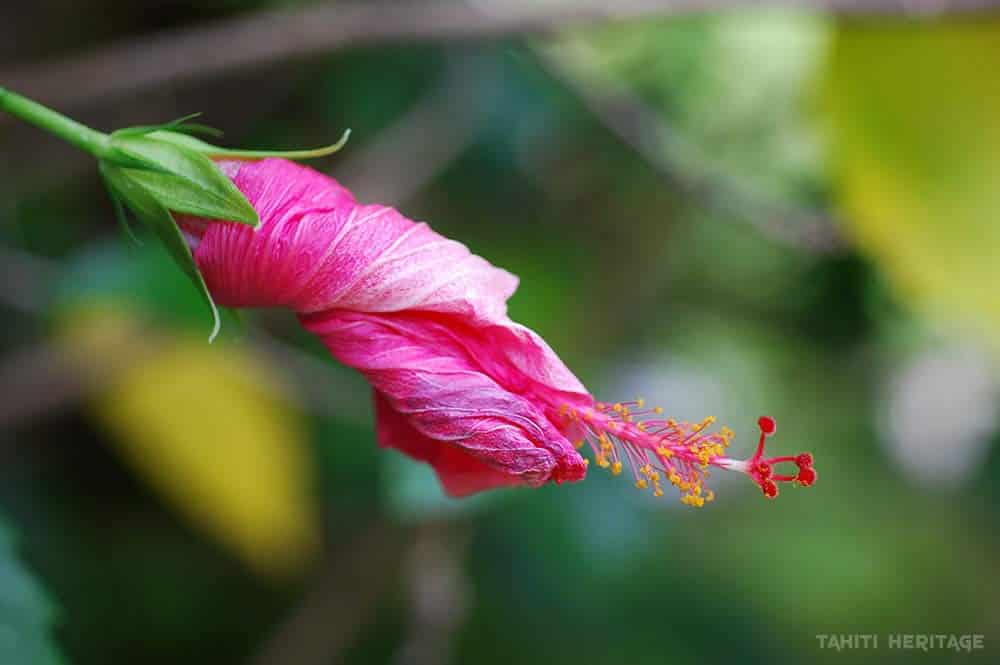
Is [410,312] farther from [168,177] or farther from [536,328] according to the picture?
[536,328]

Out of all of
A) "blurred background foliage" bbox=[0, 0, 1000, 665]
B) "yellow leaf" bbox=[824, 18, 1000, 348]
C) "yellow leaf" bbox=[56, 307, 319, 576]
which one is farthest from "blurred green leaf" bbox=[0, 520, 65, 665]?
"yellow leaf" bbox=[824, 18, 1000, 348]

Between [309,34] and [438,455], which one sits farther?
[309,34]

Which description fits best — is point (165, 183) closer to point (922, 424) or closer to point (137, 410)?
point (137, 410)

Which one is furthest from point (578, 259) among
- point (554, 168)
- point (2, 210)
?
point (2, 210)

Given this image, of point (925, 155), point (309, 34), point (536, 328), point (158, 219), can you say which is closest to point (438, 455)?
point (158, 219)

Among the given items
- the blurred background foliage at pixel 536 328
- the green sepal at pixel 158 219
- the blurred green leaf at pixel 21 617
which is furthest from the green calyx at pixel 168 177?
the blurred background foliage at pixel 536 328

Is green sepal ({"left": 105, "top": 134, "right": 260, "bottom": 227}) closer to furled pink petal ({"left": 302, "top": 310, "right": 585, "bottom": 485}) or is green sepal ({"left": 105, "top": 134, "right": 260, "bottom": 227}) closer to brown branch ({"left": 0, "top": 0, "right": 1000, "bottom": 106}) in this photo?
furled pink petal ({"left": 302, "top": 310, "right": 585, "bottom": 485})
